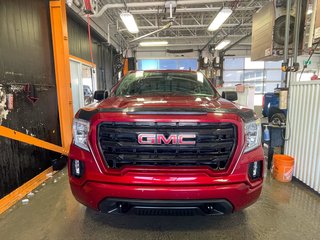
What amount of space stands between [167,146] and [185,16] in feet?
28.8

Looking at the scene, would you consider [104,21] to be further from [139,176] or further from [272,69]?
[272,69]

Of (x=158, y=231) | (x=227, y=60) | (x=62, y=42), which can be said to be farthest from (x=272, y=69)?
(x=158, y=231)

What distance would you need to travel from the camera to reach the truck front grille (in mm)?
1524

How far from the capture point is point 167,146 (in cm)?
153

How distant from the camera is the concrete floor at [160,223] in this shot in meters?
1.88

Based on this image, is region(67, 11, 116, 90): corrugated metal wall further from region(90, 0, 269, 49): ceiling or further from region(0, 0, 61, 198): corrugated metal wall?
region(0, 0, 61, 198): corrugated metal wall

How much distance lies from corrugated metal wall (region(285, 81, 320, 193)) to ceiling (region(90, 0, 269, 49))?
4071 millimetres

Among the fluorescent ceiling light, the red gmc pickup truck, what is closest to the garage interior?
the red gmc pickup truck

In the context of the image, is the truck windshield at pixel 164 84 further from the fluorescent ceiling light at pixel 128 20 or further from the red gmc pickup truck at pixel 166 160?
the fluorescent ceiling light at pixel 128 20

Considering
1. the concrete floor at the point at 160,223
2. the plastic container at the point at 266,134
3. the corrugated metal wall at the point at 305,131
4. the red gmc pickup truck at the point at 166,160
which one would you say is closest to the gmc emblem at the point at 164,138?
the red gmc pickup truck at the point at 166,160

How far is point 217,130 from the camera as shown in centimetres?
154

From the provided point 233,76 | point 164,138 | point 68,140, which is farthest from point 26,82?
point 233,76

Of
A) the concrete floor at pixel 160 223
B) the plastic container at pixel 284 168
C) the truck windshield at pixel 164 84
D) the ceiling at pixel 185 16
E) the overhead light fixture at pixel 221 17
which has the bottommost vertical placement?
the concrete floor at pixel 160 223

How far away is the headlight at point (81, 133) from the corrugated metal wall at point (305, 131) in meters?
2.62
